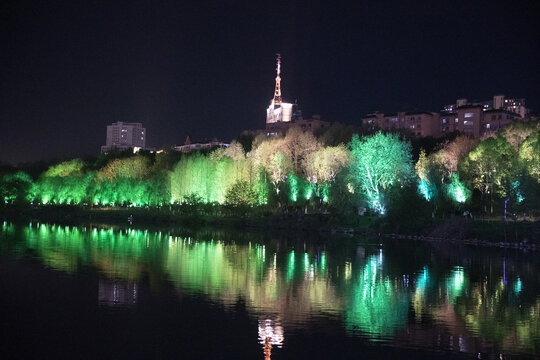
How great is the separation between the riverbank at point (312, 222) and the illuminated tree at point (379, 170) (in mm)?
3057

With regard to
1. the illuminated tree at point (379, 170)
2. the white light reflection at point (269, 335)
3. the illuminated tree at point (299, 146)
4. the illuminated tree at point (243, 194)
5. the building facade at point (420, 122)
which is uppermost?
the building facade at point (420, 122)

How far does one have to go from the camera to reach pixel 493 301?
21969 millimetres

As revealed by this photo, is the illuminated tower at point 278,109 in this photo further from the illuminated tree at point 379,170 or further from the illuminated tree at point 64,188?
the illuminated tree at point 379,170

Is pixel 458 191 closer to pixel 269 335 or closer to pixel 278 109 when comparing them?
pixel 269 335

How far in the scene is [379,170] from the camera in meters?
62.9

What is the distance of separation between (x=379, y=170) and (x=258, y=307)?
4643 centimetres

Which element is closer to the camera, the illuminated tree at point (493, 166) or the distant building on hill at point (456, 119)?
the illuminated tree at point (493, 166)

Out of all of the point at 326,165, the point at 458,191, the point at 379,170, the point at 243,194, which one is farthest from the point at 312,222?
the point at 458,191

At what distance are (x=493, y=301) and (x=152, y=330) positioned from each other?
1405 centimetres

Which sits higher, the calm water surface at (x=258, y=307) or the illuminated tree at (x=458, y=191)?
the illuminated tree at (x=458, y=191)

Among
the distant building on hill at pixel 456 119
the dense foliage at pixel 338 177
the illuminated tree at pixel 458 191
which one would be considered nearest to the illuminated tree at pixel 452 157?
the dense foliage at pixel 338 177

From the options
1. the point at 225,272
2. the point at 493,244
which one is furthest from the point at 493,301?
the point at 493,244

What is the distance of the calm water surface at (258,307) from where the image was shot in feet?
46.2

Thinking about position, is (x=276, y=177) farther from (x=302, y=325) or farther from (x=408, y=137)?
(x=302, y=325)
